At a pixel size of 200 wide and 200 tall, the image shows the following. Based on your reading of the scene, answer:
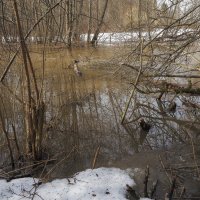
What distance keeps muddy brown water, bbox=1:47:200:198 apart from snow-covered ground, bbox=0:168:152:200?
16.7 inches

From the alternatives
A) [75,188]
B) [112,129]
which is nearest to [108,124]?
[112,129]

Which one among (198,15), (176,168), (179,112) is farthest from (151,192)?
(198,15)

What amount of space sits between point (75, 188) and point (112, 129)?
2.64m

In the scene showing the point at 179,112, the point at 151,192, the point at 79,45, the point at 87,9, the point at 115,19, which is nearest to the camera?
the point at 151,192

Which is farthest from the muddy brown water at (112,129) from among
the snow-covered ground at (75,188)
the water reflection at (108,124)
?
the snow-covered ground at (75,188)

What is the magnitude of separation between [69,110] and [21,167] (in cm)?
301

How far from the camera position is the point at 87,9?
82.3ft

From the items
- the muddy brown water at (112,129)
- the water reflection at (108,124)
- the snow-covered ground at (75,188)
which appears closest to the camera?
the snow-covered ground at (75,188)

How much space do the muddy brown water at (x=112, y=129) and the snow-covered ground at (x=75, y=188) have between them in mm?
423

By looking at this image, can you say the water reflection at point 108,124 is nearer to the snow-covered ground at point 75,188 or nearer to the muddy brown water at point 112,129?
the muddy brown water at point 112,129

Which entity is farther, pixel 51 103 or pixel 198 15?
pixel 51 103

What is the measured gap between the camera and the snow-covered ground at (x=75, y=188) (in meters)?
4.63

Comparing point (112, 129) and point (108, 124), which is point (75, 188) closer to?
point (112, 129)

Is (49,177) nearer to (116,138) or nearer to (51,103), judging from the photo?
(116,138)
